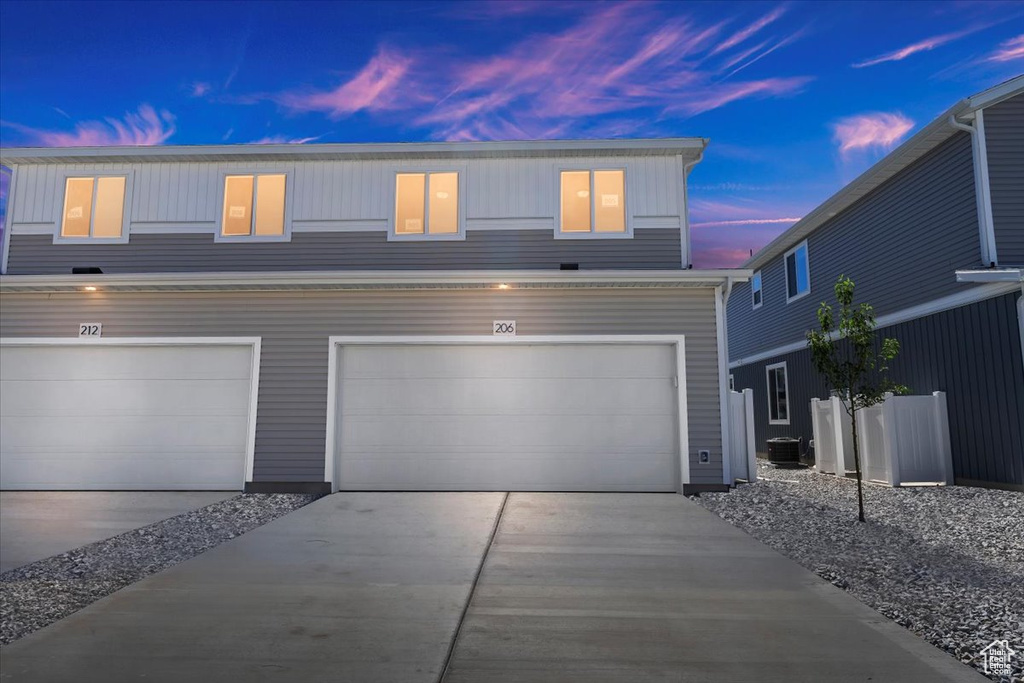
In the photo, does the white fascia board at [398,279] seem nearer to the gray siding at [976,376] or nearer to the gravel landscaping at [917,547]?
the gravel landscaping at [917,547]

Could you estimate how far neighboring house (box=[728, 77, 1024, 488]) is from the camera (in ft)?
30.0

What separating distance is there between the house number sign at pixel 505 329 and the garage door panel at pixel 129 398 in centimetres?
385

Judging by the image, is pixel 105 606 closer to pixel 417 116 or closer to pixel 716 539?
pixel 716 539

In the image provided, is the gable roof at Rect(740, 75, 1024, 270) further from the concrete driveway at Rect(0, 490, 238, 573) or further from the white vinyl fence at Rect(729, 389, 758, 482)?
the concrete driveway at Rect(0, 490, 238, 573)

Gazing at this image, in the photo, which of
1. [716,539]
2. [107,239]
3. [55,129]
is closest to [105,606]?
[716,539]

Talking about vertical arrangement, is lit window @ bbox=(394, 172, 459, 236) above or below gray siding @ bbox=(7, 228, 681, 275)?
above

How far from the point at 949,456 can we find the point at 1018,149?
4.87 m

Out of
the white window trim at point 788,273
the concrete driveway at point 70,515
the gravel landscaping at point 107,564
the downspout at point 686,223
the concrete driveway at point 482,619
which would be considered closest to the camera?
the concrete driveway at point 482,619

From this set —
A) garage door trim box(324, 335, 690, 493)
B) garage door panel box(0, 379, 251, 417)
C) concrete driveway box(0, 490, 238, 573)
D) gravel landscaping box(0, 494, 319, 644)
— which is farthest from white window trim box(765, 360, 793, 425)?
concrete driveway box(0, 490, 238, 573)

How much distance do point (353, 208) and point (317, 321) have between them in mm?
2032

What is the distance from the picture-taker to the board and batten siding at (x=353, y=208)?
995 cm

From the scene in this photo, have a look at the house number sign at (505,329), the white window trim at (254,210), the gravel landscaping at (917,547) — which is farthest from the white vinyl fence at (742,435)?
the white window trim at (254,210)

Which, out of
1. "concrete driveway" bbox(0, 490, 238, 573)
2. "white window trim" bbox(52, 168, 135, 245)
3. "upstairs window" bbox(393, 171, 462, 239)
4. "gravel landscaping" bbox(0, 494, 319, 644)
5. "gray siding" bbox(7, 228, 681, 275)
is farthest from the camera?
"white window trim" bbox(52, 168, 135, 245)

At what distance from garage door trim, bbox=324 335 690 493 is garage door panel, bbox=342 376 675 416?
0.23m
